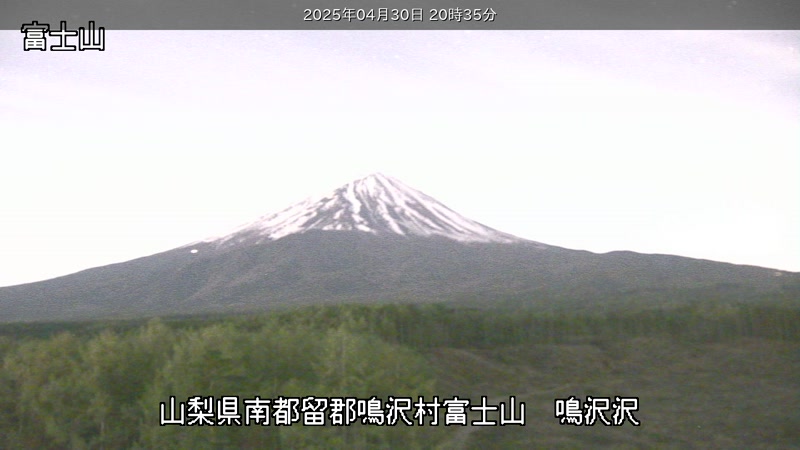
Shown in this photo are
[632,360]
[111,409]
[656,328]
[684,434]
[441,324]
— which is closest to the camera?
[111,409]

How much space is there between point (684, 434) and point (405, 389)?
34999 mm

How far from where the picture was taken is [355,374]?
41531 millimetres

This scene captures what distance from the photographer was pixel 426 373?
77375mm

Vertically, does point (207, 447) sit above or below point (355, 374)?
below

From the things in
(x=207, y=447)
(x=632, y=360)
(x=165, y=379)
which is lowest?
(x=632, y=360)

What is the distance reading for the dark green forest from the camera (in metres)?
42.0

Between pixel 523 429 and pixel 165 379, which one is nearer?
pixel 165 379

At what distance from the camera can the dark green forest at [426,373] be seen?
42031 millimetres

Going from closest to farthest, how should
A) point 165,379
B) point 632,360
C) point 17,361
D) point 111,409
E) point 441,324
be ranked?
point 165,379 → point 111,409 → point 17,361 → point 632,360 → point 441,324

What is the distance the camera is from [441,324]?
401 ft

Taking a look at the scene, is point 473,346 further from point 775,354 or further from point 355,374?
point 355,374

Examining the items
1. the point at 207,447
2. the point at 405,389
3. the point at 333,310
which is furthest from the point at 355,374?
the point at 333,310

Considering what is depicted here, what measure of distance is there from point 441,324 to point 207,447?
84.6 metres

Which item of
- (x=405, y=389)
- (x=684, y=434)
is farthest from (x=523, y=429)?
(x=405, y=389)
